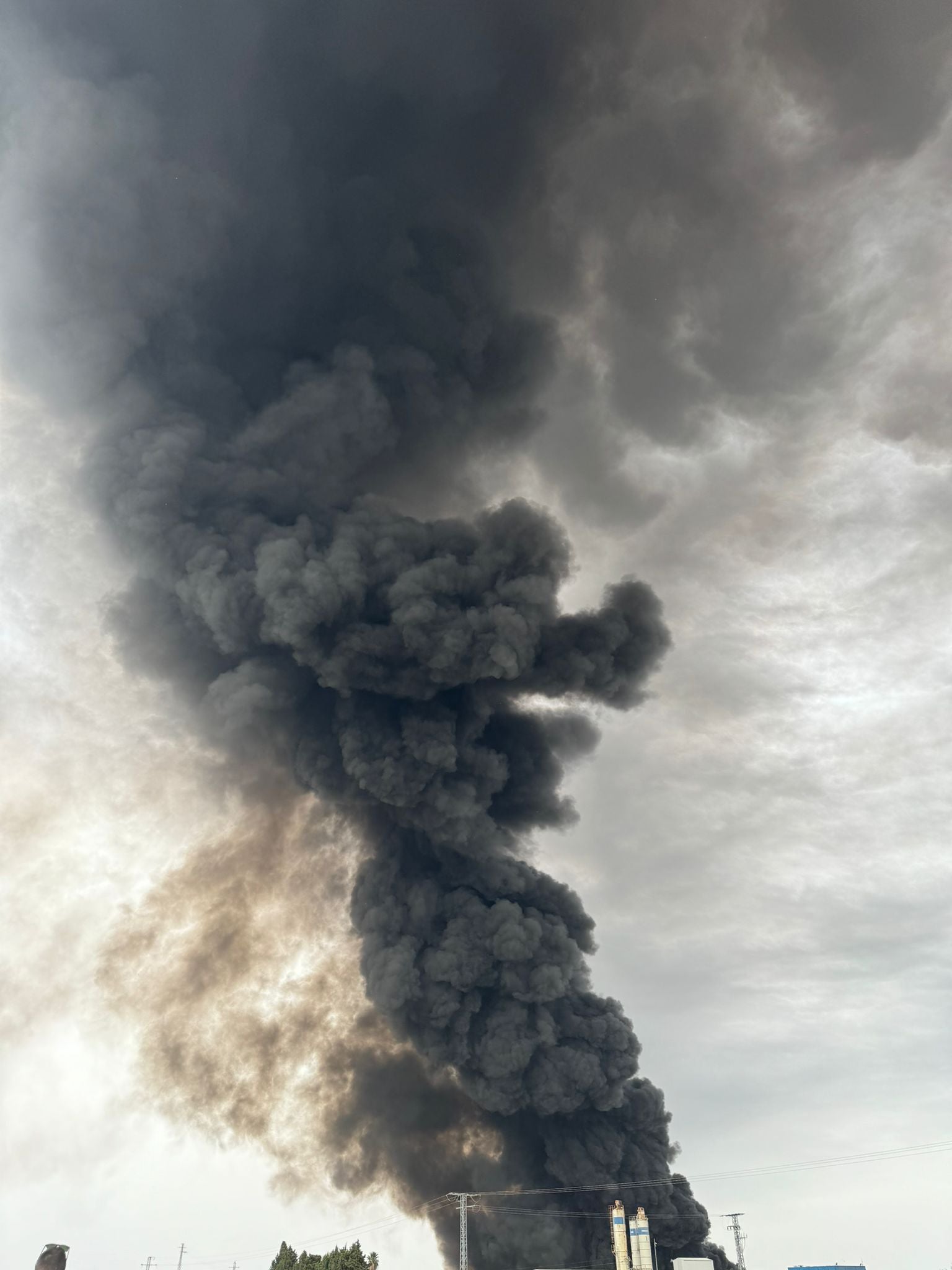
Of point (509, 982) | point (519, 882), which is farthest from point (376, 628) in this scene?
point (509, 982)

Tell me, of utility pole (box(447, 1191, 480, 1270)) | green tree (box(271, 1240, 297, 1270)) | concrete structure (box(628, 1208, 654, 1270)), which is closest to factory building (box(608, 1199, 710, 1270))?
concrete structure (box(628, 1208, 654, 1270))

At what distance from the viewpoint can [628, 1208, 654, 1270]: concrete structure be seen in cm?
5309

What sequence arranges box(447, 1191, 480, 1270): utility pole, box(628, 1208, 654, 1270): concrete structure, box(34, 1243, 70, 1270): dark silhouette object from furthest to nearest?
box(628, 1208, 654, 1270): concrete structure
box(447, 1191, 480, 1270): utility pole
box(34, 1243, 70, 1270): dark silhouette object

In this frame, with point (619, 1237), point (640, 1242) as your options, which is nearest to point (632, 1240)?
point (640, 1242)

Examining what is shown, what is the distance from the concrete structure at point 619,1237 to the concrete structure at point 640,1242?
378 millimetres

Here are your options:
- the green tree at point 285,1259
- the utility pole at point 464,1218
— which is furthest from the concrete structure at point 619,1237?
the green tree at point 285,1259

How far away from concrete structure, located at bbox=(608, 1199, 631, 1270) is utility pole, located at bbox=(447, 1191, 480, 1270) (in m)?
8.12

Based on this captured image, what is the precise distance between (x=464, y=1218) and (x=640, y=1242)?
10.6 meters

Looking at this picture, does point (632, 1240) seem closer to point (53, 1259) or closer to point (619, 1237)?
point (619, 1237)

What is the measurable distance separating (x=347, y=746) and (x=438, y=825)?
22.9 ft

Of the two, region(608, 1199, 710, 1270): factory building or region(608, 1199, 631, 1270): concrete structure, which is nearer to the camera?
region(608, 1199, 631, 1270): concrete structure

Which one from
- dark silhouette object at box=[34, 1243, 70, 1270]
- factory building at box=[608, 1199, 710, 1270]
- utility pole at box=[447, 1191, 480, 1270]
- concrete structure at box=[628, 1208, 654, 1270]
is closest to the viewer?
dark silhouette object at box=[34, 1243, 70, 1270]

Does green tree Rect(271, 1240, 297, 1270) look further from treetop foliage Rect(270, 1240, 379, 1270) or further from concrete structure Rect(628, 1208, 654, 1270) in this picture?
concrete structure Rect(628, 1208, 654, 1270)

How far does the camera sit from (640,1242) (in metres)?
53.2
